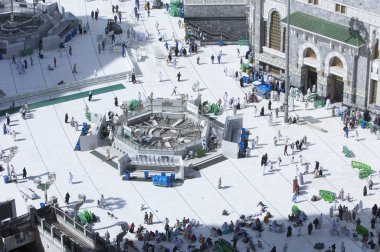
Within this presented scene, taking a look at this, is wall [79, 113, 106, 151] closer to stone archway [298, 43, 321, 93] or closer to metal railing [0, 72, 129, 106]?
metal railing [0, 72, 129, 106]

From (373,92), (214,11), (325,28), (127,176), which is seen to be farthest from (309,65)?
(127,176)

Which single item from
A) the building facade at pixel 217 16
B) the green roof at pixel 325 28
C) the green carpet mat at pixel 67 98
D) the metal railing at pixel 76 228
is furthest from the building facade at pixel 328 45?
the metal railing at pixel 76 228

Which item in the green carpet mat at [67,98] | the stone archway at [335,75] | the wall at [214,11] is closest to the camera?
the stone archway at [335,75]

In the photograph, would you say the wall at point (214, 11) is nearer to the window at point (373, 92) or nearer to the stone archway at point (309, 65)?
the stone archway at point (309, 65)

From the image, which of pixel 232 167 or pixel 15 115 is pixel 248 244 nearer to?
pixel 232 167

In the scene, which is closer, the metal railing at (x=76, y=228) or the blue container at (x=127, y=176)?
the metal railing at (x=76, y=228)

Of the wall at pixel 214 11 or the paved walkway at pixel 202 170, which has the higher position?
the wall at pixel 214 11

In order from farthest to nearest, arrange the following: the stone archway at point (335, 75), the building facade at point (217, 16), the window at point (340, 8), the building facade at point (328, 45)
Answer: the building facade at point (217, 16)
the stone archway at point (335, 75)
the window at point (340, 8)
the building facade at point (328, 45)
